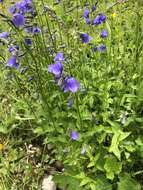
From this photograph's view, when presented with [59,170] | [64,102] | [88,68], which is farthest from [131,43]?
[59,170]

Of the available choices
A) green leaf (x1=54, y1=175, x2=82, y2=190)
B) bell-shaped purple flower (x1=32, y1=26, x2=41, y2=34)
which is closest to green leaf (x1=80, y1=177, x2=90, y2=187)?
green leaf (x1=54, y1=175, x2=82, y2=190)

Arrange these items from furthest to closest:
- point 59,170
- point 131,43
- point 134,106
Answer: point 131,43, point 59,170, point 134,106

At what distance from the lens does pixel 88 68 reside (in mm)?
3094

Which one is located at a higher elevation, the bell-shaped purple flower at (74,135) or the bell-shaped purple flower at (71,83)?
the bell-shaped purple flower at (71,83)

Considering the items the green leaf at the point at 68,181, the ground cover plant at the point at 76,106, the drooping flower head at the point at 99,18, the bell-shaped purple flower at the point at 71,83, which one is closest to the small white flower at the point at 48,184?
the ground cover plant at the point at 76,106

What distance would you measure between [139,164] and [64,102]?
26.0 inches

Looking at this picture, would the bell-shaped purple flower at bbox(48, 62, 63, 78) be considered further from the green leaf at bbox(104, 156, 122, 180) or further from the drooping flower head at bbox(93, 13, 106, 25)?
the drooping flower head at bbox(93, 13, 106, 25)

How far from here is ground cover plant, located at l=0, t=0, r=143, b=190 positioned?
272 cm

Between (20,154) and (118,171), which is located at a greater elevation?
(118,171)

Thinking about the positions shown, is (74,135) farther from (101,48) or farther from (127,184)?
(101,48)

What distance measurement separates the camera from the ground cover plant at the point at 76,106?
272 cm

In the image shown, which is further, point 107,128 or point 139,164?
point 139,164

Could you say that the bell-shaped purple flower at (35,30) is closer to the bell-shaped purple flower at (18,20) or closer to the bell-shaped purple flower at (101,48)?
the bell-shaped purple flower at (18,20)

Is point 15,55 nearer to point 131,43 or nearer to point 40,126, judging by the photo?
point 40,126
